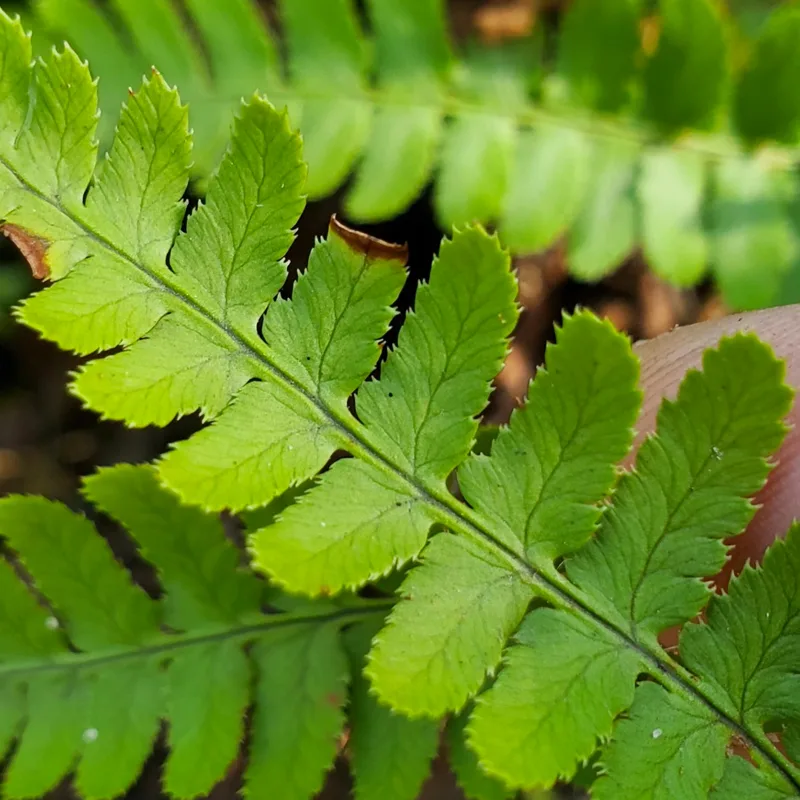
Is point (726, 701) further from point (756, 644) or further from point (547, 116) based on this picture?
point (547, 116)

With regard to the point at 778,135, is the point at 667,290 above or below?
below

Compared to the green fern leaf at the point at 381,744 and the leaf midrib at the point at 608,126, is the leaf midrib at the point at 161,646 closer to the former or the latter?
the green fern leaf at the point at 381,744

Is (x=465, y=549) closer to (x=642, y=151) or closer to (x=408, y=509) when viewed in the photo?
(x=408, y=509)

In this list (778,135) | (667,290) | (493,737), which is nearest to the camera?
(493,737)

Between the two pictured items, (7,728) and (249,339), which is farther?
(7,728)

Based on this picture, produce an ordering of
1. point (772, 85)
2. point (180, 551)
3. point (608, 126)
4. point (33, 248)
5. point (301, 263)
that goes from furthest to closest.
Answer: point (301, 263), point (608, 126), point (772, 85), point (180, 551), point (33, 248)

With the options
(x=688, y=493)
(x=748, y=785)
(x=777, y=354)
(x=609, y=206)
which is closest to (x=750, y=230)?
(x=609, y=206)

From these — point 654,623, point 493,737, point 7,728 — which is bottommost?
point 7,728

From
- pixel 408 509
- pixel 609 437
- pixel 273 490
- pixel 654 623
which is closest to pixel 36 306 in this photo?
pixel 273 490
